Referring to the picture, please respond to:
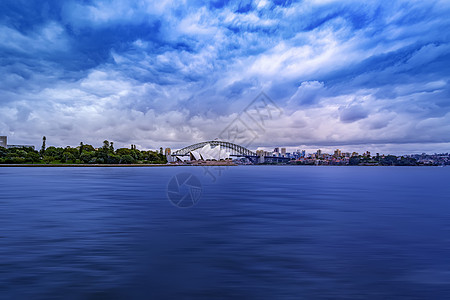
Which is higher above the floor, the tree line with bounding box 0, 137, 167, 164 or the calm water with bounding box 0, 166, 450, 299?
the tree line with bounding box 0, 137, 167, 164

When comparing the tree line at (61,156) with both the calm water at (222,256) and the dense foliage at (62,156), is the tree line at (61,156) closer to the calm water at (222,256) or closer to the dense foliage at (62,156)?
the dense foliage at (62,156)

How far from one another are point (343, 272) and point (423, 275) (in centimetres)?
280

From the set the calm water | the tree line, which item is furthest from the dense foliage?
the calm water

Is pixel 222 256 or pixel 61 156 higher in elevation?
pixel 61 156

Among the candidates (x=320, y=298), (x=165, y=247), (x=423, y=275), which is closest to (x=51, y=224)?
(x=165, y=247)

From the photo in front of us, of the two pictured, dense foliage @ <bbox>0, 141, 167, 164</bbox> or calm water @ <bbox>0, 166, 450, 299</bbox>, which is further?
dense foliage @ <bbox>0, 141, 167, 164</bbox>

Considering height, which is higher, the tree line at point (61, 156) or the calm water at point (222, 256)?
the tree line at point (61, 156)

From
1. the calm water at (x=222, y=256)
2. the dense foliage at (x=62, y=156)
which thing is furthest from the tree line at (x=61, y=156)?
the calm water at (x=222, y=256)

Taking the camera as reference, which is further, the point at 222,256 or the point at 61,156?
the point at 61,156

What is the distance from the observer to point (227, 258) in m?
11.0

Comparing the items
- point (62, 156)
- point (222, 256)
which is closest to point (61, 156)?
point (62, 156)

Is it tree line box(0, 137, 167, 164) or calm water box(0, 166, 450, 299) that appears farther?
tree line box(0, 137, 167, 164)

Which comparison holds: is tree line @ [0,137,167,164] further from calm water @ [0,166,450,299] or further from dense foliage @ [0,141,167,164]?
calm water @ [0,166,450,299]

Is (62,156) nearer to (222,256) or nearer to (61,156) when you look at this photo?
(61,156)
